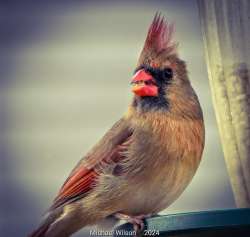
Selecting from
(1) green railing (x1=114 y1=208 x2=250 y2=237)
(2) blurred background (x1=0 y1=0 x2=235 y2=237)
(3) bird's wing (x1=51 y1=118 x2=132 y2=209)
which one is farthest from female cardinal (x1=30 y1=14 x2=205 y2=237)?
(2) blurred background (x1=0 y1=0 x2=235 y2=237)

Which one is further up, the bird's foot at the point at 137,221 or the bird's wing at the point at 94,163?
the bird's wing at the point at 94,163

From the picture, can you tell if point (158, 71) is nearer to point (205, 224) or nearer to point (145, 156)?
point (145, 156)

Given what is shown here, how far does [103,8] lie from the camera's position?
546 cm

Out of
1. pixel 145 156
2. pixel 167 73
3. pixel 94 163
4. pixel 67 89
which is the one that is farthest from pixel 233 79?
pixel 67 89

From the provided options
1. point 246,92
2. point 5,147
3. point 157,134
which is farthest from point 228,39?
point 5,147

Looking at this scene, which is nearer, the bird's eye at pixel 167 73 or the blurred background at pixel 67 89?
the bird's eye at pixel 167 73

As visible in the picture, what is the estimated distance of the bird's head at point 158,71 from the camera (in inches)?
141

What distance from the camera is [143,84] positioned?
11.8ft

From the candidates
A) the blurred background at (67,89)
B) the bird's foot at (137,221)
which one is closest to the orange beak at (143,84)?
the bird's foot at (137,221)

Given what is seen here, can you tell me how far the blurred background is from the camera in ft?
16.8

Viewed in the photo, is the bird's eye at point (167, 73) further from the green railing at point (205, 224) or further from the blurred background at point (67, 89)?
the blurred background at point (67, 89)

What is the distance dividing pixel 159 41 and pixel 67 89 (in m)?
1.79

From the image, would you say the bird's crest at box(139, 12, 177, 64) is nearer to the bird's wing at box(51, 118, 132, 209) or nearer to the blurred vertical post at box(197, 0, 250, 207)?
the blurred vertical post at box(197, 0, 250, 207)

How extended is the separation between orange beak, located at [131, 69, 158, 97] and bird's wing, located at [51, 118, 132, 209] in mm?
178
